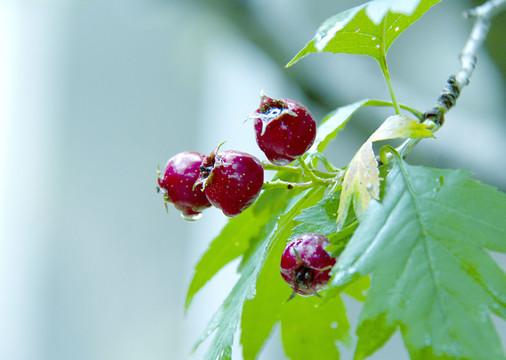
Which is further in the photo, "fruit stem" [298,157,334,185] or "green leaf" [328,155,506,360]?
"fruit stem" [298,157,334,185]

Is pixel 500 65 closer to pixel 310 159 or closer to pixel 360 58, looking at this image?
pixel 360 58

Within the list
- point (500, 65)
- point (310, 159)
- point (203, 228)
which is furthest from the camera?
point (203, 228)

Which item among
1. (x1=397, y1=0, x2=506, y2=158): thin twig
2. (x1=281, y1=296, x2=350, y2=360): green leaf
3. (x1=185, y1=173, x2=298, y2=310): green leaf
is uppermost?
(x1=397, y1=0, x2=506, y2=158): thin twig

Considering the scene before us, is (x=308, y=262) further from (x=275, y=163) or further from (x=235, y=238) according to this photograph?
(x=235, y=238)

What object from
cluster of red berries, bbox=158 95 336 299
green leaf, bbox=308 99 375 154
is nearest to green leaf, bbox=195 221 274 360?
cluster of red berries, bbox=158 95 336 299

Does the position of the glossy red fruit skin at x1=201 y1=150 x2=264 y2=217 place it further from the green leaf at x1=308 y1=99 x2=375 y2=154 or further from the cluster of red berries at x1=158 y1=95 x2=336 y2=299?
the green leaf at x1=308 y1=99 x2=375 y2=154

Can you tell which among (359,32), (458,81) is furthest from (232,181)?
(458,81)

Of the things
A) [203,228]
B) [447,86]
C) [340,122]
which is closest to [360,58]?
[203,228]

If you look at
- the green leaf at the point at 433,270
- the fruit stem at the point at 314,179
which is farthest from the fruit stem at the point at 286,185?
the green leaf at the point at 433,270
